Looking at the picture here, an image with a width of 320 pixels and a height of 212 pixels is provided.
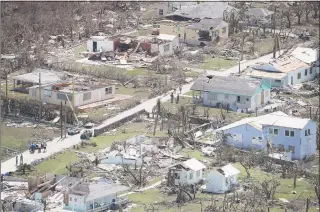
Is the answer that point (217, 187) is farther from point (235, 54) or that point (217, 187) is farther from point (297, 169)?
point (235, 54)

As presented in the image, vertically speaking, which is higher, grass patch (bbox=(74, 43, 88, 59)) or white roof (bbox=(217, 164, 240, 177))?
grass patch (bbox=(74, 43, 88, 59))

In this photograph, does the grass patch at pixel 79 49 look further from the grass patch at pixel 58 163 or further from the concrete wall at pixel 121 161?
the concrete wall at pixel 121 161

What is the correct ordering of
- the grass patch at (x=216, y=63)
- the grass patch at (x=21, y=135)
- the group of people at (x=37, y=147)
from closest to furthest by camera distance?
1. the group of people at (x=37, y=147)
2. the grass patch at (x=21, y=135)
3. the grass patch at (x=216, y=63)

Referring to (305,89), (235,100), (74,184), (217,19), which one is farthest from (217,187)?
(217,19)

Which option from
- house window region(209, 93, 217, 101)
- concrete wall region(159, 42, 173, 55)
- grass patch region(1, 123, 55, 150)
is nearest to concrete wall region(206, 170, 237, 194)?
grass patch region(1, 123, 55, 150)

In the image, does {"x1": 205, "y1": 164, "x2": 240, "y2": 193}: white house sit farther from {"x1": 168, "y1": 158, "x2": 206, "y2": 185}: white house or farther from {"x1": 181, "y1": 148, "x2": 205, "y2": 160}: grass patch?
{"x1": 181, "y1": 148, "x2": 205, "y2": 160}: grass patch

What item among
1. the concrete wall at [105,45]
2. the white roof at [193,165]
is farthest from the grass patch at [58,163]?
the concrete wall at [105,45]

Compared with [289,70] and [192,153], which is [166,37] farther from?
[192,153]
